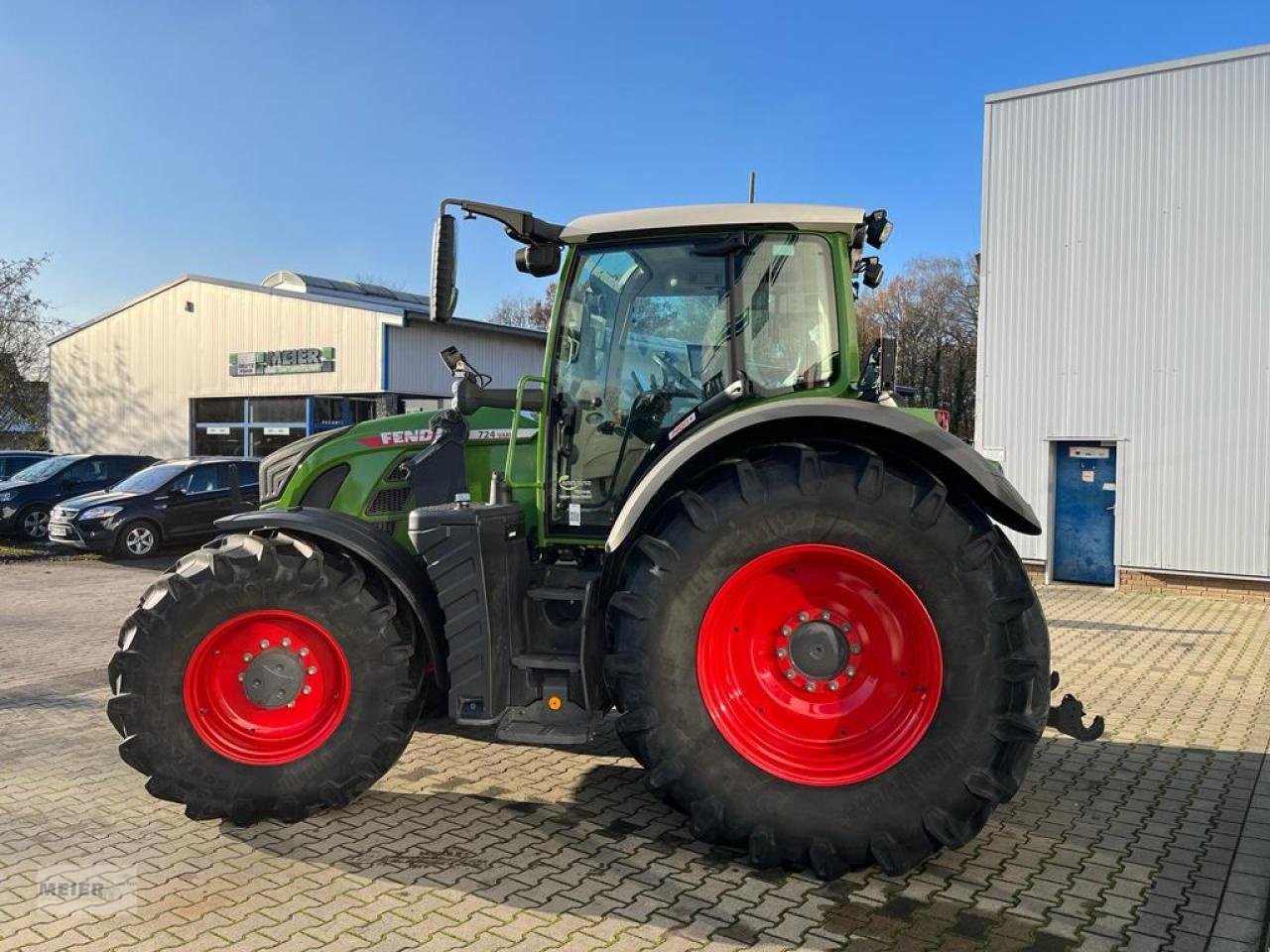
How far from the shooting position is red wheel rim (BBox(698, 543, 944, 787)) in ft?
11.2

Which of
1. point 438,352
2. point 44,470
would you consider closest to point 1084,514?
point 438,352

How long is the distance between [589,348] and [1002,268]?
10292mm

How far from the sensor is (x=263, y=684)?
12.9 ft

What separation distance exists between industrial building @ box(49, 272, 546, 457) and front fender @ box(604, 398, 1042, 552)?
16300 mm

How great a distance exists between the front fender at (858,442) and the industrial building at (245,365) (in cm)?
1630

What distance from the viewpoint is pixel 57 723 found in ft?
18.5

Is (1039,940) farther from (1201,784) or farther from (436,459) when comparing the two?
(436,459)

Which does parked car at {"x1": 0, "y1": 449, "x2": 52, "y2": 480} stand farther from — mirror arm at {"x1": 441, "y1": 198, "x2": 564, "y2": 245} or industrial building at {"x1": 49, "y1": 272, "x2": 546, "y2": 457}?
mirror arm at {"x1": 441, "y1": 198, "x2": 564, "y2": 245}

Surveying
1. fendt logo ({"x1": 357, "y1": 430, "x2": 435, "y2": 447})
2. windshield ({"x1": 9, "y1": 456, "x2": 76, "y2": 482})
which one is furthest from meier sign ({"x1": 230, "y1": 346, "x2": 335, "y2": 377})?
fendt logo ({"x1": 357, "y1": 430, "x2": 435, "y2": 447})

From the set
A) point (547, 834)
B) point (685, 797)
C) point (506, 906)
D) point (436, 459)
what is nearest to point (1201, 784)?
point (685, 797)

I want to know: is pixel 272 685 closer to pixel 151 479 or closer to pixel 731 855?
pixel 731 855

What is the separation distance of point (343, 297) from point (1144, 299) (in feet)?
64.3

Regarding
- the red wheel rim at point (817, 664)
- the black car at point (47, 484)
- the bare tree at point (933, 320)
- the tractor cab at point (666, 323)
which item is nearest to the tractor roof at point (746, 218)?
the tractor cab at point (666, 323)

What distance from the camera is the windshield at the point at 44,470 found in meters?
16.2
